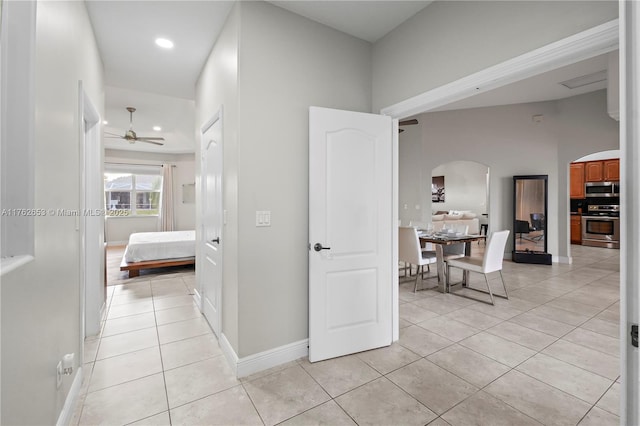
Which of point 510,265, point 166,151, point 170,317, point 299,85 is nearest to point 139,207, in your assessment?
point 166,151

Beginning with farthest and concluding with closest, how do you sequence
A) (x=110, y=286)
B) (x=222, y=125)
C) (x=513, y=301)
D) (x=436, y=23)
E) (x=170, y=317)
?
(x=110, y=286) → (x=513, y=301) → (x=170, y=317) → (x=222, y=125) → (x=436, y=23)

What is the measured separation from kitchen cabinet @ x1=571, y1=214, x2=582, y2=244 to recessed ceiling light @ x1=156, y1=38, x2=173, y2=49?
10.6m

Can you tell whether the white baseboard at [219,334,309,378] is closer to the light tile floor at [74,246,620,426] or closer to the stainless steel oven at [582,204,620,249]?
the light tile floor at [74,246,620,426]

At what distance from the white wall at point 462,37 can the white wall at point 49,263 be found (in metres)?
2.35

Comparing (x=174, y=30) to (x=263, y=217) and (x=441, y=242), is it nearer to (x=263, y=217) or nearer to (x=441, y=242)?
(x=263, y=217)

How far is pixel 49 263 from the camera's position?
1483mm

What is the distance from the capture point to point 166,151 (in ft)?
28.9

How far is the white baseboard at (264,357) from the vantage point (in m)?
2.22

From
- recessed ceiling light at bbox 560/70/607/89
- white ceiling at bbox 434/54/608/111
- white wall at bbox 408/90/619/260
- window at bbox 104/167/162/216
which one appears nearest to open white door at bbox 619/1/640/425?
white ceiling at bbox 434/54/608/111

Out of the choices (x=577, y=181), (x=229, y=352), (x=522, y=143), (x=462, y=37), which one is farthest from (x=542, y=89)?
(x=229, y=352)

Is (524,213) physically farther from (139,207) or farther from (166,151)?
(139,207)

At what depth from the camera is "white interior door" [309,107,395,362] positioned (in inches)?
94.7

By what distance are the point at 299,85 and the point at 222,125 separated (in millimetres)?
771

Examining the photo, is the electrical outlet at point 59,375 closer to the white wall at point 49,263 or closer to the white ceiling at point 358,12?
the white wall at point 49,263
